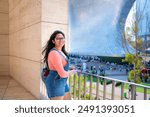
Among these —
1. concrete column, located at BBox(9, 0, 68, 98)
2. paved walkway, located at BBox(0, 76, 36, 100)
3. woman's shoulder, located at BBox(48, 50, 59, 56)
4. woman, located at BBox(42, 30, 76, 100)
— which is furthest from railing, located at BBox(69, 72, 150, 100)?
paved walkway, located at BBox(0, 76, 36, 100)

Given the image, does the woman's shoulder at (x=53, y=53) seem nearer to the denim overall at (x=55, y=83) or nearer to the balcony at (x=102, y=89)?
the denim overall at (x=55, y=83)

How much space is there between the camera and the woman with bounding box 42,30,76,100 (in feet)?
6.25

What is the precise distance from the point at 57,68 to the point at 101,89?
970mm

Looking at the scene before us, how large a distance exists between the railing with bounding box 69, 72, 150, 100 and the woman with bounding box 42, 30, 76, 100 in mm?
439

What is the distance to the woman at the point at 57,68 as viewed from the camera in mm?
1906

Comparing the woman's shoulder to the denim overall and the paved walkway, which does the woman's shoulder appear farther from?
the paved walkway

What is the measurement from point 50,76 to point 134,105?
88 centimetres

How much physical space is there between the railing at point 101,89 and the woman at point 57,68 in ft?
1.44

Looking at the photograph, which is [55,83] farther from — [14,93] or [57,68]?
[14,93]

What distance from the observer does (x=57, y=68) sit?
6.23 ft

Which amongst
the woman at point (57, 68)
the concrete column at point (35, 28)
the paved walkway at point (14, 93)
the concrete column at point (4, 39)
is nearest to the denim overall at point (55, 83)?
the woman at point (57, 68)

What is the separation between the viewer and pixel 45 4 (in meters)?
3.07

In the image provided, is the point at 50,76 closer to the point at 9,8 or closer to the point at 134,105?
the point at 134,105

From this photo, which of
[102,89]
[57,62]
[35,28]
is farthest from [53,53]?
[35,28]
